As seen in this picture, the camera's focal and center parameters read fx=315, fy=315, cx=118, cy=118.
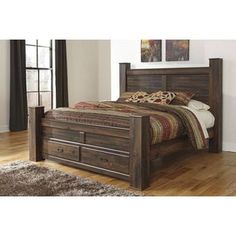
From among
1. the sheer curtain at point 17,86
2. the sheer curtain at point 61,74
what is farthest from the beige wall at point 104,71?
the sheer curtain at point 17,86

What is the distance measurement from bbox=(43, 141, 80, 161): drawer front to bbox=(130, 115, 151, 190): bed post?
0.74 meters

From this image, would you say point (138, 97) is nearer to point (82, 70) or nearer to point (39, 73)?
point (39, 73)

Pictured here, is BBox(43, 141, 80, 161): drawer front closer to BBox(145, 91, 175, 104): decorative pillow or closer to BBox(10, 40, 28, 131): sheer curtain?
BBox(145, 91, 175, 104): decorative pillow

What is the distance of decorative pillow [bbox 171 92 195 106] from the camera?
3.92 metres

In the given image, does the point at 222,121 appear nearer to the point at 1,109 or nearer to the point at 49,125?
the point at 49,125

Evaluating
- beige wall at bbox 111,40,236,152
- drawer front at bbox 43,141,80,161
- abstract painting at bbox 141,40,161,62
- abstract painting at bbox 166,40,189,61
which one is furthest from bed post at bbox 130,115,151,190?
abstract painting at bbox 141,40,161,62

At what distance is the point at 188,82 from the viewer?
4.24 m

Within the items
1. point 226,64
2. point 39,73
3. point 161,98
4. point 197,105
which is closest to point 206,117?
point 197,105

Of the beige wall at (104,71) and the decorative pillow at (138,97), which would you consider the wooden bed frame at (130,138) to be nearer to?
the decorative pillow at (138,97)

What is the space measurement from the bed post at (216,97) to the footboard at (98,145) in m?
1.68
